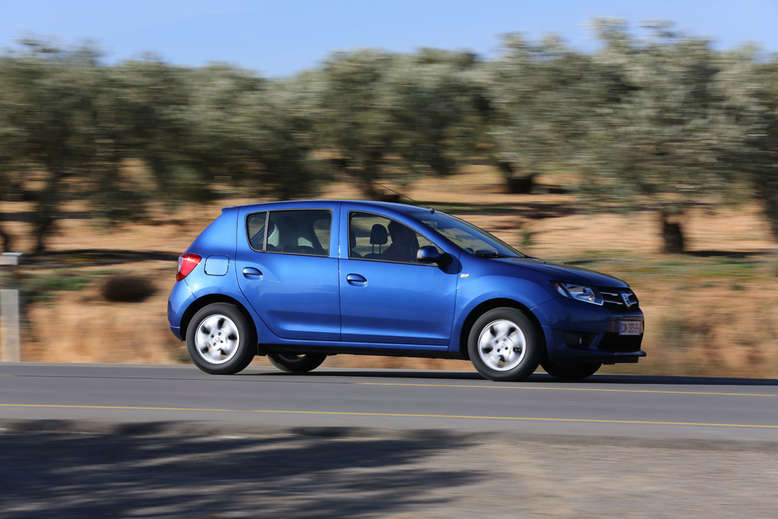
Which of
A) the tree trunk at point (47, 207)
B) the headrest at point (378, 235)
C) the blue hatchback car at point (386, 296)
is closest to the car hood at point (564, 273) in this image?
the blue hatchback car at point (386, 296)

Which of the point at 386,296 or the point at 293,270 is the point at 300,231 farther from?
the point at 386,296

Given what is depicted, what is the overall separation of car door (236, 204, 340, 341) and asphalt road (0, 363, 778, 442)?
59 centimetres

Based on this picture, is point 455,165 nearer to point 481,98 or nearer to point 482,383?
point 481,98

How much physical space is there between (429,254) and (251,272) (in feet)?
6.02

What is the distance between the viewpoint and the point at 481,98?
35.4 metres

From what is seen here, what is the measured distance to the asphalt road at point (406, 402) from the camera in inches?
344

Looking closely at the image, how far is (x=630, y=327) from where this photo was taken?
11602 mm

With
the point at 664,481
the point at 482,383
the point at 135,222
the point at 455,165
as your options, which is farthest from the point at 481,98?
the point at 664,481

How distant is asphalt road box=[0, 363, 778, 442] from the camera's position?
8734 millimetres

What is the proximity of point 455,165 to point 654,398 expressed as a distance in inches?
968

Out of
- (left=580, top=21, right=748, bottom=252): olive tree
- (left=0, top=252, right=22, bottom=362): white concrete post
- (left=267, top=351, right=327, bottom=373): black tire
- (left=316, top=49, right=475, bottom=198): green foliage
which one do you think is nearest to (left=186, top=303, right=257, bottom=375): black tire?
(left=267, top=351, right=327, bottom=373): black tire

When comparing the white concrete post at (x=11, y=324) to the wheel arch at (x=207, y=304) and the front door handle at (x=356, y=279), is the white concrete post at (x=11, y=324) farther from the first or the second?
the front door handle at (x=356, y=279)

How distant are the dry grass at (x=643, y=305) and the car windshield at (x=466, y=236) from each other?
3.42 meters

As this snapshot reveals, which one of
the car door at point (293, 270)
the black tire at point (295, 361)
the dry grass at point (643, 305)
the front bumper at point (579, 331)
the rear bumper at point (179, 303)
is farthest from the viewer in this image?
the dry grass at point (643, 305)
